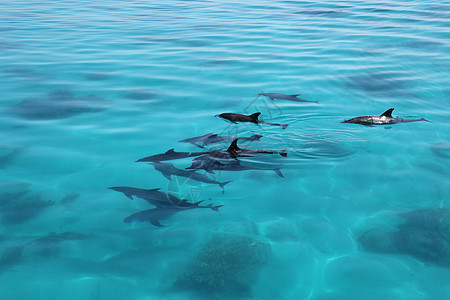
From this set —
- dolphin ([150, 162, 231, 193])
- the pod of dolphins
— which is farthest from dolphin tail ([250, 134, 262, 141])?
dolphin ([150, 162, 231, 193])

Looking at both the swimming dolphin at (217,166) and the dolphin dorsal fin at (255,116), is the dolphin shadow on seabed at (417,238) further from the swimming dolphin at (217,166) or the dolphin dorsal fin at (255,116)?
the dolphin dorsal fin at (255,116)

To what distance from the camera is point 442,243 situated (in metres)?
5.69

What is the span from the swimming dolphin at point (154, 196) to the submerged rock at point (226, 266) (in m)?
0.91

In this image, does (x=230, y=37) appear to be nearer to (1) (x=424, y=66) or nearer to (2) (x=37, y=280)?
(1) (x=424, y=66)

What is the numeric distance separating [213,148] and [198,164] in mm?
947

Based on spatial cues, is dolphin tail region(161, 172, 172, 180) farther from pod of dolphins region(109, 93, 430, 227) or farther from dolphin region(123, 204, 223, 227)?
dolphin region(123, 204, 223, 227)

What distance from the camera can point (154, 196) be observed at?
6441 mm

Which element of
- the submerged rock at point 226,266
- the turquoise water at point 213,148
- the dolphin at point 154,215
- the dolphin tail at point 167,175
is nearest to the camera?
the submerged rock at point 226,266

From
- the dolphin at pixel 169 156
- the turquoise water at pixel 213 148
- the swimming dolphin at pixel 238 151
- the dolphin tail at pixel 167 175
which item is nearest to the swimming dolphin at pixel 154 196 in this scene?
the turquoise water at pixel 213 148

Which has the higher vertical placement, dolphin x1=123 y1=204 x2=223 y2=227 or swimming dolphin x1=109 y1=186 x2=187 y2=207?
swimming dolphin x1=109 y1=186 x2=187 y2=207

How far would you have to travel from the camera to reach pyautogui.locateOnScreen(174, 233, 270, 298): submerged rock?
16.6 ft

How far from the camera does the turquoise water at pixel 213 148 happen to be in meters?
5.27

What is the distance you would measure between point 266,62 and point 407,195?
8110mm

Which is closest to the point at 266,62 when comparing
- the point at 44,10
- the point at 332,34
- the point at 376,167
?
the point at 332,34
